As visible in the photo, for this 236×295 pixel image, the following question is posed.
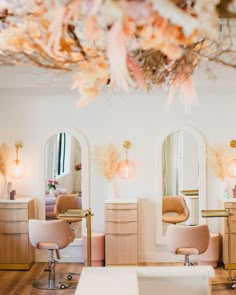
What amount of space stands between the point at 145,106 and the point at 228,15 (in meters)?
5.56

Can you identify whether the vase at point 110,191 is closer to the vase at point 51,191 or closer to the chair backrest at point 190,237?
the vase at point 51,191

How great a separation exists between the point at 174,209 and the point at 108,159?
1.19 m

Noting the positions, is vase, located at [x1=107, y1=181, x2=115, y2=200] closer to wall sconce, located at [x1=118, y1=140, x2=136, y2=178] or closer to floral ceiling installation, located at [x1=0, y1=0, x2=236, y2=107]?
wall sconce, located at [x1=118, y1=140, x2=136, y2=178]

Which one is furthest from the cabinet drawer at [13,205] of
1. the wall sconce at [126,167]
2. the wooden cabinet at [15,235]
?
the wall sconce at [126,167]

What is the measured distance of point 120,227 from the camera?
7.02 meters

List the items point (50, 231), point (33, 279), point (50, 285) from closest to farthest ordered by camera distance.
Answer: point (50, 231)
point (50, 285)
point (33, 279)

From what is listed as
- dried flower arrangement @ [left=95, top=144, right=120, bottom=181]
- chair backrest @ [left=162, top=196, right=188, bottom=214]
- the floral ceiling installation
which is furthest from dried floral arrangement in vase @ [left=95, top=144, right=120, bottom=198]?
the floral ceiling installation

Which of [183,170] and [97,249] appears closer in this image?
[97,249]

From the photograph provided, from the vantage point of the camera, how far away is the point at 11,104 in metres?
7.55

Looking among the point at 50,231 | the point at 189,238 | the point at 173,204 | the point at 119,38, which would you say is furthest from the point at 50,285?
the point at 119,38

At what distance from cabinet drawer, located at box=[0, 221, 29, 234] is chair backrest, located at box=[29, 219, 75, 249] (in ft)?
3.16

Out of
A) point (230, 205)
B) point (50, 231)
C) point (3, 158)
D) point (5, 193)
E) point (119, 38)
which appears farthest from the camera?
point (3, 158)

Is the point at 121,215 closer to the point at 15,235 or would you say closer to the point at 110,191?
the point at 110,191

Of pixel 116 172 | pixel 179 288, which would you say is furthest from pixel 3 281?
pixel 179 288
